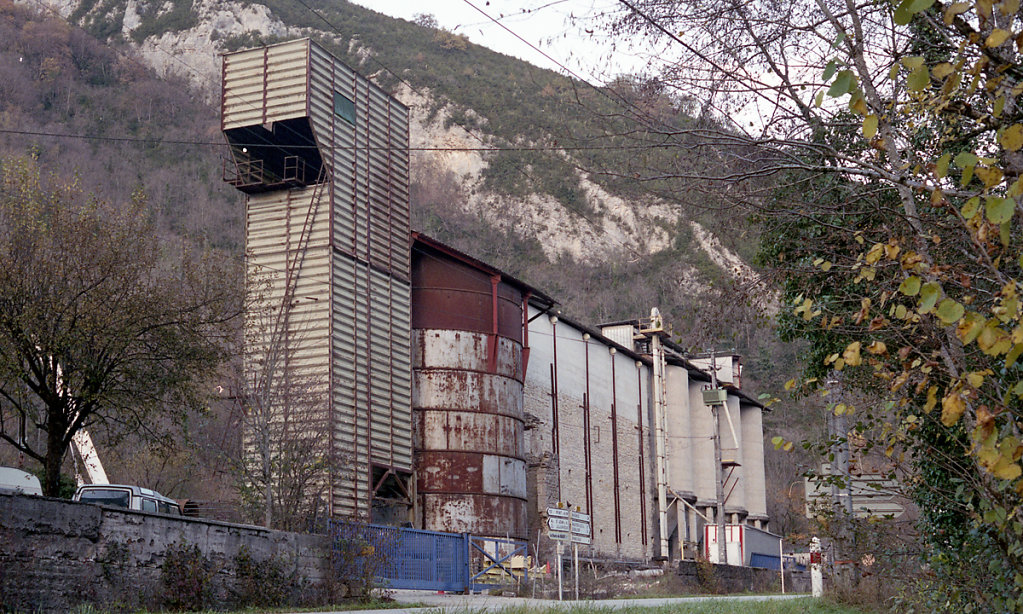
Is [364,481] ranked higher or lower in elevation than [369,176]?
lower

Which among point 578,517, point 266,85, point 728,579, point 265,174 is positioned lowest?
point 728,579

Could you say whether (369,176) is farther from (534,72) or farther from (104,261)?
(534,72)

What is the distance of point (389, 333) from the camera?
101ft

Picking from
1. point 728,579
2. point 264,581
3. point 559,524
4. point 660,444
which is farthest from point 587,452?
point 264,581

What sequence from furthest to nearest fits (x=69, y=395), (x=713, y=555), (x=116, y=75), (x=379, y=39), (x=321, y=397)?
(x=379, y=39) < (x=116, y=75) < (x=713, y=555) < (x=321, y=397) < (x=69, y=395)

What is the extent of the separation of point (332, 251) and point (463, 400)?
7.60 meters

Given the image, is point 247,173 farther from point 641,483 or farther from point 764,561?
point 764,561

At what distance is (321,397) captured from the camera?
27031mm

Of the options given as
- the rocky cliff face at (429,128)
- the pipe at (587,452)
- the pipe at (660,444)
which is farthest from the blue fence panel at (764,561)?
the rocky cliff face at (429,128)

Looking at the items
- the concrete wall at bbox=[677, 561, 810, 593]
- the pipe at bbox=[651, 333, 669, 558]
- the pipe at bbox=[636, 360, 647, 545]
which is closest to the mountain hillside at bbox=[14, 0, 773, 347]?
the pipe at bbox=[651, 333, 669, 558]

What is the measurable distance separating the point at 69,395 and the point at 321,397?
9314 millimetres

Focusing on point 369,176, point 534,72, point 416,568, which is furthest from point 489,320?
point 534,72

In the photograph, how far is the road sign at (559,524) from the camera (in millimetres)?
21562

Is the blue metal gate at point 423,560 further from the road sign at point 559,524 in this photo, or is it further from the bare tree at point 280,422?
the road sign at point 559,524
